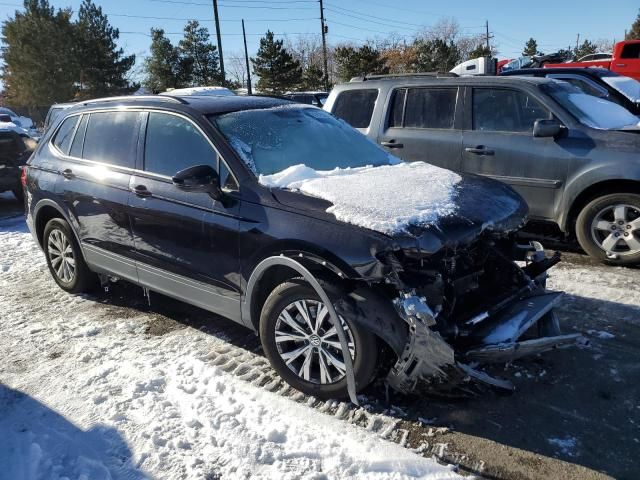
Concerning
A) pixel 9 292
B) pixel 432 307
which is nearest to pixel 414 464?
pixel 432 307

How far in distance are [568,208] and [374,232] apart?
3436mm

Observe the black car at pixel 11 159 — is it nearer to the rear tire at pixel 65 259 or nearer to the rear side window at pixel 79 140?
the rear tire at pixel 65 259

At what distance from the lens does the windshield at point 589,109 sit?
5.48 metres

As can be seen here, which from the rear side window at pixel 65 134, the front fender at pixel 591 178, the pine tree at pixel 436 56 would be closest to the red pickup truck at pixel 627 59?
the front fender at pixel 591 178

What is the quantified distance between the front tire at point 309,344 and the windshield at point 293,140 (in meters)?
0.91

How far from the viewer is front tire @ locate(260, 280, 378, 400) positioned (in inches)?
116

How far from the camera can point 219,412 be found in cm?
313

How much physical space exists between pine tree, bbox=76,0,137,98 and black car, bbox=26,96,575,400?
1525 inches

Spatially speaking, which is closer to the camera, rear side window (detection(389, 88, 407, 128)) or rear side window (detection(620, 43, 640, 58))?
rear side window (detection(389, 88, 407, 128))

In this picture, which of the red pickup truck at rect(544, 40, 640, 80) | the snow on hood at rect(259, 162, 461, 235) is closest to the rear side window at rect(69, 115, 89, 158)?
the snow on hood at rect(259, 162, 461, 235)

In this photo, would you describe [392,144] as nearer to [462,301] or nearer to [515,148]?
[515,148]

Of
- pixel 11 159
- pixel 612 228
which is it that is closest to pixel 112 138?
pixel 612 228

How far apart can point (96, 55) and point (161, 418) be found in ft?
137

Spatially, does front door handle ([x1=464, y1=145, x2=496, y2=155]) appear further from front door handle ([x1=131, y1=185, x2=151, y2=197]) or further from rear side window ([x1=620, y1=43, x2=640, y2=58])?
rear side window ([x1=620, y1=43, x2=640, y2=58])
